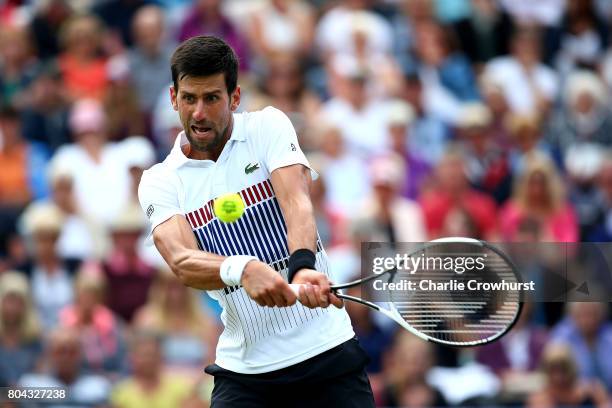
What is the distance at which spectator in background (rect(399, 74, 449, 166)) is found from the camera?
41.3 feet

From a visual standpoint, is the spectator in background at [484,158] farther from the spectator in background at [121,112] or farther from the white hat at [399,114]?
the spectator in background at [121,112]

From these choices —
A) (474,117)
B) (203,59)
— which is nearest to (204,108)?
(203,59)

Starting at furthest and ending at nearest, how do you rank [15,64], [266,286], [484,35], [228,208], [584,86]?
1. [484,35]
2. [584,86]
3. [15,64]
4. [228,208]
5. [266,286]

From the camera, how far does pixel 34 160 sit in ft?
39.2

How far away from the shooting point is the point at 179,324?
34.2 ft

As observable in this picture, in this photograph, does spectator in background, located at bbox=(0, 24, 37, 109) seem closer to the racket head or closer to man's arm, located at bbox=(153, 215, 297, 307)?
man's arm, located at bbox=(153, 215, 297, 307)

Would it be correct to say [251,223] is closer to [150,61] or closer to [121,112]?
[121,112]

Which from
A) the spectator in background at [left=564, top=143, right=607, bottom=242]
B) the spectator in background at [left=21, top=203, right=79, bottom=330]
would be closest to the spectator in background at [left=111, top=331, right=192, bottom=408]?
the spectator in background at [left=21, top=203, right=79, bottom=330]

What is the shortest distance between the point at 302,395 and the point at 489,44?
8886mm

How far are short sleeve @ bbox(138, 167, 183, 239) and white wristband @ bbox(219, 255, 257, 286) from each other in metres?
0.47

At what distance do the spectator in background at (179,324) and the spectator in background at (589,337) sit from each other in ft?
8.98

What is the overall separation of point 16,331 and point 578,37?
23.3 ft

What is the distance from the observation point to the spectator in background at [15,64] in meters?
12.7

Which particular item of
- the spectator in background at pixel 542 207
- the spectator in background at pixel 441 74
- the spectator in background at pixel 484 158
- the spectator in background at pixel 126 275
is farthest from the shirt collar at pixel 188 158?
the spectator in background at pixel 441 74
